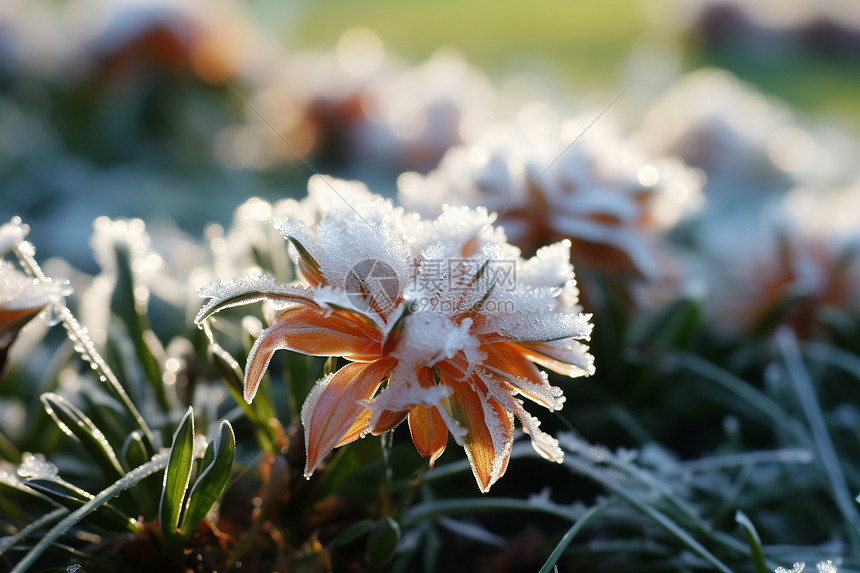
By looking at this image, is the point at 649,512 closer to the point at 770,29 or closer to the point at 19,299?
the point at 19,299

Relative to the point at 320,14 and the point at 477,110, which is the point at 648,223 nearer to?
the point at 477,110

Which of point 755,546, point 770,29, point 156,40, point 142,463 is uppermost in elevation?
point 156,40

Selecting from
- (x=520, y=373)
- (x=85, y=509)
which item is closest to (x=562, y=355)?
(x=520, y=373)

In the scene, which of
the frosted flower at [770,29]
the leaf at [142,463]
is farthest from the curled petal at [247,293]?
the frosted flower at [770,29]

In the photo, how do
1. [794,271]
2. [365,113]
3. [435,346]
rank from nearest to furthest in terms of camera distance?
[435,346] → [794,271] → [365,113]

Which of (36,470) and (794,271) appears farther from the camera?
(794,271)

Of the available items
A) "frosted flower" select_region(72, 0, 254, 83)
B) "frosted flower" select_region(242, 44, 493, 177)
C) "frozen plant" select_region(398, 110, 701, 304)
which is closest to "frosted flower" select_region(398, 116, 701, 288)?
"frozen plant" select_region(398, 110, 701, 304)
